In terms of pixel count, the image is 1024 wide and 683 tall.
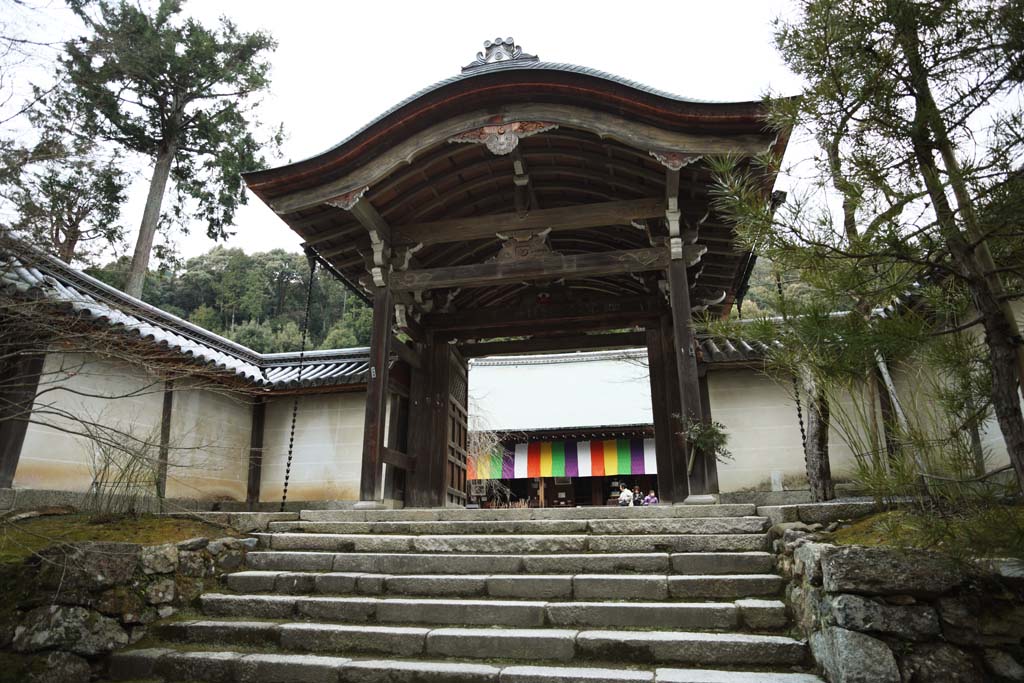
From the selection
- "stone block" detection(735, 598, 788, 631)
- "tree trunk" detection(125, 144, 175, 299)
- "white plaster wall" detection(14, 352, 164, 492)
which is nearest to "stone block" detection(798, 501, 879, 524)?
"stone block" detection(735, 598, 788, 631)

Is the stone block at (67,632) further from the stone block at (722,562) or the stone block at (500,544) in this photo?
the stone block at (722,562)

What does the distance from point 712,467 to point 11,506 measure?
7.41m

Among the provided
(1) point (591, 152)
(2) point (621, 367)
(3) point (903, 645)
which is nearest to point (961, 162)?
(3) point (903, 645)

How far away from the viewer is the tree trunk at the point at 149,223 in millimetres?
14078

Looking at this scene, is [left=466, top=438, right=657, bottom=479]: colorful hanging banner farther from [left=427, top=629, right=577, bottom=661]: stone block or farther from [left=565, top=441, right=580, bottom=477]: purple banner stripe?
[left=427, top=629, right=577, bottom=661]: stone block

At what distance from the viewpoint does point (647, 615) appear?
3715mm

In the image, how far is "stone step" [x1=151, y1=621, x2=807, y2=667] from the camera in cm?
330

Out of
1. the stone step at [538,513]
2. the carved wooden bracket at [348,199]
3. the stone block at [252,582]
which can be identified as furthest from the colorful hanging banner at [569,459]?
the stone block at [252,582]

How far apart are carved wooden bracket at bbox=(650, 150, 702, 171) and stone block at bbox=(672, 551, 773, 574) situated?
3.88 metres

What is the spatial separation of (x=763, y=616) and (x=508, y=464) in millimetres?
14278

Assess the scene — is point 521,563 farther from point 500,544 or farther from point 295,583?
point 295,583

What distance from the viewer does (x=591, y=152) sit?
7191mm

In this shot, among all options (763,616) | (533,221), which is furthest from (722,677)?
(533,221)

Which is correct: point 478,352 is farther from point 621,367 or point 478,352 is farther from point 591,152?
point 621,367
